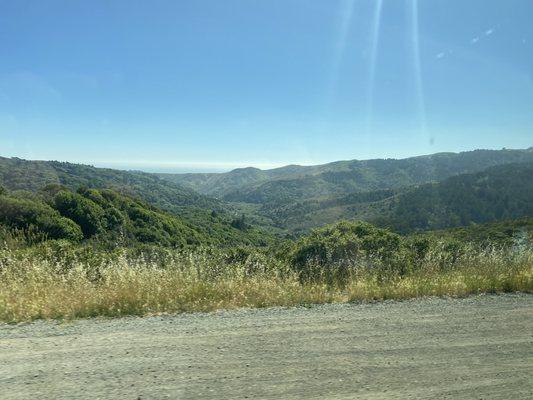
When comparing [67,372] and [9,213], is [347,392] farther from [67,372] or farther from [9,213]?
[9,213]

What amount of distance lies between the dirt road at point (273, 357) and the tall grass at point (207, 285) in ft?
1.32

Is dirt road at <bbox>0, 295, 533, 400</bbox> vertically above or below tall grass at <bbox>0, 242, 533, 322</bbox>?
below


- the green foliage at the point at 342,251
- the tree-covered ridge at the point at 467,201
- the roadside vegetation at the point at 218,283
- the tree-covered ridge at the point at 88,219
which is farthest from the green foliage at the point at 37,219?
the tree-covered ridge at the point at 467,201

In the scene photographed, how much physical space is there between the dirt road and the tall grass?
1.32ft

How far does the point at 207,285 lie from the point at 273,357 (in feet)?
8.26

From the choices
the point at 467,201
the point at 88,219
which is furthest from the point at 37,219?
the point at 467,201

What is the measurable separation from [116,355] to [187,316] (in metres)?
1.52

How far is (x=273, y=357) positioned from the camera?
14.7 ft

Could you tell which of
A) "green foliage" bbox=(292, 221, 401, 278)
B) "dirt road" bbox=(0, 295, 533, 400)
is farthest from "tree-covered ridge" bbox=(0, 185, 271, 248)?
"dirt road" bbox=(0, 295, 533, 400)

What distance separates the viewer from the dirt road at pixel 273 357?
12.5 ft

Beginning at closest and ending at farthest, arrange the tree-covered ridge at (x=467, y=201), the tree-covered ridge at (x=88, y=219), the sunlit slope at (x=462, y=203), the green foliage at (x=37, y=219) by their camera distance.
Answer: the green foliage at (x=37, y=219) < the tree-covered ridge at (x=88, y=219) < the sunlit slope at (x=462, y=203) < the tree-covered ridge at (x=467, y=201)

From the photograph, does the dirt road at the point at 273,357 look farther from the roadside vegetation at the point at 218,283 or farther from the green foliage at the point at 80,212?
the green foliage at the point at 80,212

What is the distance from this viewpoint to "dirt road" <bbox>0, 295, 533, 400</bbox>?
12.5 feet

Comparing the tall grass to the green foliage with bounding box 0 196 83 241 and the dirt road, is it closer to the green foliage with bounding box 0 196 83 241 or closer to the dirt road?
the dirt road
